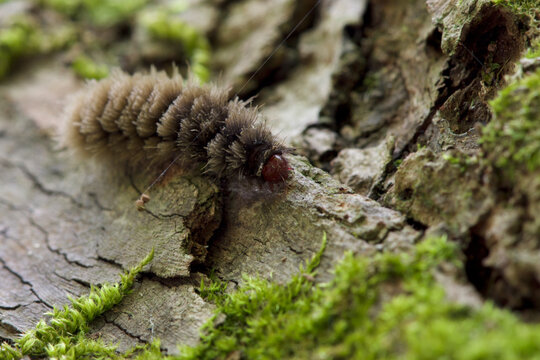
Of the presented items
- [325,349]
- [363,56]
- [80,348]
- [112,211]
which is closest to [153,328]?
[80,348]

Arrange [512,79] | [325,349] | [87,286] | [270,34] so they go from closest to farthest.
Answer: [325,349] < [512,79] < [87,286] < [270,34]

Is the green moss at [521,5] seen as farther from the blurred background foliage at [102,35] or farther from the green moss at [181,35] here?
the green moss at [181,35]

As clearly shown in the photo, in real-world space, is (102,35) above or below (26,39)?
above

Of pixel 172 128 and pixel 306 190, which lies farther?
pixel 172 128

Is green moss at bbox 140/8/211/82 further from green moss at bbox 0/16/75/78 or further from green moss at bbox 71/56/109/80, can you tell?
green moss at bbox 0/16/75/78

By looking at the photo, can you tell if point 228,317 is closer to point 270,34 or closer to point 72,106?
point 72,106

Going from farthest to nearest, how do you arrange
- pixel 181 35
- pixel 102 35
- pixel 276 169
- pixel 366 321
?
pixel 102 35
pixel 181 35
pixel 276 169
pixel 366 321

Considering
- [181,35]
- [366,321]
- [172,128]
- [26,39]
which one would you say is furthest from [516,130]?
[26,39]

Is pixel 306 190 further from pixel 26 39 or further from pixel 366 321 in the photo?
pixel 26 39
